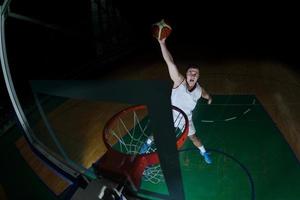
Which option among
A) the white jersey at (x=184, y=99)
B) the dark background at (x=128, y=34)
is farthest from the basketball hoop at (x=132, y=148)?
the dark background at (x=128, y=34)

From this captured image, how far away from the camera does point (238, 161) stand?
14.5 feet

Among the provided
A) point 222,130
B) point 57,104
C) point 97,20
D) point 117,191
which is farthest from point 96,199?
point 97,20

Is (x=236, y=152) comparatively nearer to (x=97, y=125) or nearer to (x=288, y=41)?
(x=97, y=125)

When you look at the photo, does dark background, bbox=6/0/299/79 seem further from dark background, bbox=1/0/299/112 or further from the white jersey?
the white jersey

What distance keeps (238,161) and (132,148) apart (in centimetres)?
154

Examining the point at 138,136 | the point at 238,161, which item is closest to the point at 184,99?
the point at 138,136

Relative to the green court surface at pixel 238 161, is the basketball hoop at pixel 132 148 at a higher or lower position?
higher

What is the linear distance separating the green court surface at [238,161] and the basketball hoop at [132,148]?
260 millimetres

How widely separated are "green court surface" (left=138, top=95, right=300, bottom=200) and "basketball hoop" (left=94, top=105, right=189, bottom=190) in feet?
0.85

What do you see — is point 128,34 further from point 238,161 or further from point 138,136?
point 238,161

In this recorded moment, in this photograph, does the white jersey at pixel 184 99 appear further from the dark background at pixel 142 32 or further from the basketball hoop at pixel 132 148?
the dark background at pixel 142 32

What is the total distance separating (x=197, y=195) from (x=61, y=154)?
199 cm

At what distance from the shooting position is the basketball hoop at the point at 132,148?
8.79ft

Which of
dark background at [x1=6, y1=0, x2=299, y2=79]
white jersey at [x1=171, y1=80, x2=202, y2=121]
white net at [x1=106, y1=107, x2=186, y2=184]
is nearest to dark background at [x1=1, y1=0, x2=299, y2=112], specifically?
dark background at [x1=6, y1=0, x2=299, y2=79]
